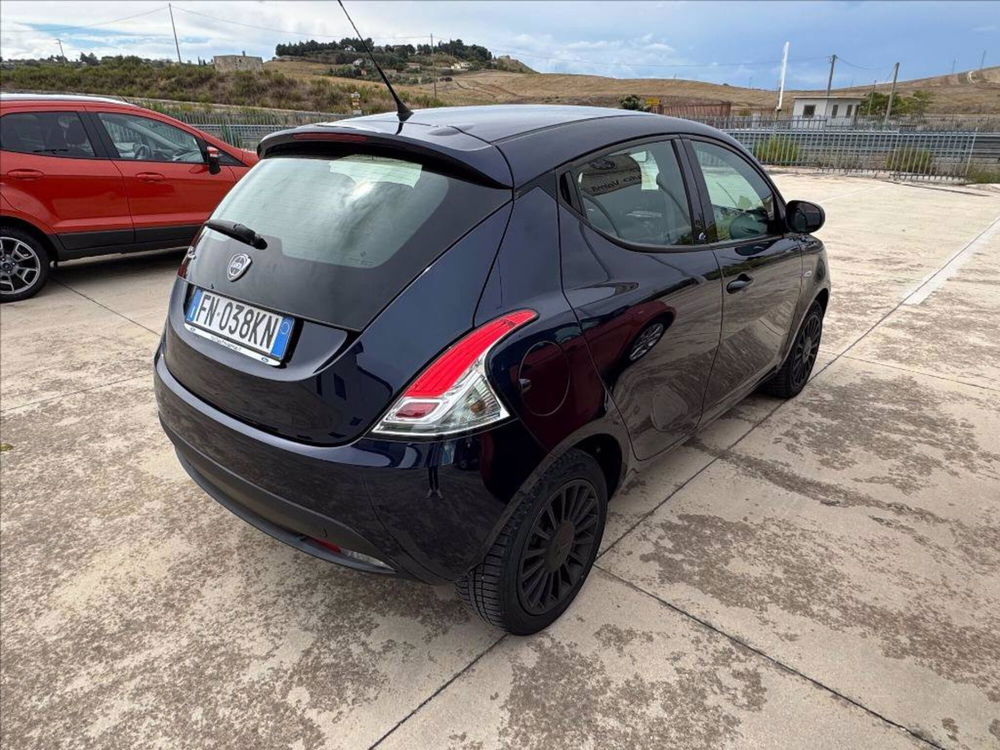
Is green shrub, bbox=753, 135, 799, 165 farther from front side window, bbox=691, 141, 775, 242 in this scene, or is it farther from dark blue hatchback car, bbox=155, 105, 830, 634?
dark blue hatchback car, bbox=155, 105, 830, 634

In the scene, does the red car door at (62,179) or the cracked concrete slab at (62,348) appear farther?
the red car door at (62,179)

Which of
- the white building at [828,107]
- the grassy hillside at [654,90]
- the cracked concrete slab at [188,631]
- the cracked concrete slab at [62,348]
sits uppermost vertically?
the grassy hillside at [654,90]

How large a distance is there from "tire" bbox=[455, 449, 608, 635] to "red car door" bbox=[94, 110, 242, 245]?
19.8 feet

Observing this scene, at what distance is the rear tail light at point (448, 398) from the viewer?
1671 mm

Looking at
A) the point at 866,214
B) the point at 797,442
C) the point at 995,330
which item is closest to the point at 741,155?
the point at 797,442

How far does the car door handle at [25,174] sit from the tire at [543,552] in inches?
236

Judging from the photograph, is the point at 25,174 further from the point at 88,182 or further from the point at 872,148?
the point at 872,148

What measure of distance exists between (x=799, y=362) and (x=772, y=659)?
7.61ft

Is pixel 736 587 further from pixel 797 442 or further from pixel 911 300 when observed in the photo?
pixel 911 300

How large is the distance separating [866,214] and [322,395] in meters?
12.4

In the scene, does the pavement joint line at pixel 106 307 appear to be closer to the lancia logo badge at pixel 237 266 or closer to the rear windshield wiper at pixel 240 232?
the rear windshield wiper at pixel 240 232

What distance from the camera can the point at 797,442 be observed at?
3.49 m

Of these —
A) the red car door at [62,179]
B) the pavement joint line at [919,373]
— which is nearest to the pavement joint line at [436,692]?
the pavement joint line at [919,373]

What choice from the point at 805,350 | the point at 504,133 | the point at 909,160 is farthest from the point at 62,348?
the point at 909,160
